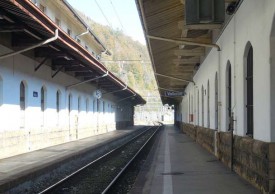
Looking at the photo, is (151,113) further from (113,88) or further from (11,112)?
(11,112)

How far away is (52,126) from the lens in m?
22.3

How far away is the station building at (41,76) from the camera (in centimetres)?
1436

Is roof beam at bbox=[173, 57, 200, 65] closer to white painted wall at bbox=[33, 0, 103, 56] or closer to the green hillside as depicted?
white painted wall at bbox=[33, 0, 103, 56]

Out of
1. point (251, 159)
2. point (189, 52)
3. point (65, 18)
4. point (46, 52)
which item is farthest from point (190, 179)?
point (65, 18)

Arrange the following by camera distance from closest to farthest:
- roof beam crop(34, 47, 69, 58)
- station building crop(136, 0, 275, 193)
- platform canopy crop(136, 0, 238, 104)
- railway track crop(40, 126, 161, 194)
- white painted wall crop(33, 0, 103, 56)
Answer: platform canopy crop(136, 0, 238, 104), station building crop(136, 0, 275, 193), railway track crop(40, 126, 161, 194), roof beam crop(34, 47, 69, 58), white painted wall crop(33, 0, 103, 56)

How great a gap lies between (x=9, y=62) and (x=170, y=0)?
267 inches

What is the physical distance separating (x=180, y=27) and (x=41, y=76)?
810cm

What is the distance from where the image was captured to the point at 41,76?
20.6 m

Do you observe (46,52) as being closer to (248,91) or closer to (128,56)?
(248,91)

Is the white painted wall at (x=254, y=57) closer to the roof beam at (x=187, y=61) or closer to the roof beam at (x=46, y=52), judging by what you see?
the roof beam at (x=46, y=52)

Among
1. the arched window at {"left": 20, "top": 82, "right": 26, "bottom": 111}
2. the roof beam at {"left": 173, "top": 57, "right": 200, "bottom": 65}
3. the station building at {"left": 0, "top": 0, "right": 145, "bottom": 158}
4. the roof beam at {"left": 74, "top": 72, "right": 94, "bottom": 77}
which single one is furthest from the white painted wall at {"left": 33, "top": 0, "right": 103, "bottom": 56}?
the roof beam at {"left": 173, "top": 57, "right": 200, "bottom": 65}

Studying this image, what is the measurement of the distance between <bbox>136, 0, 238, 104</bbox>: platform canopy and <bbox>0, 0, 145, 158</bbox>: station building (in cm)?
298

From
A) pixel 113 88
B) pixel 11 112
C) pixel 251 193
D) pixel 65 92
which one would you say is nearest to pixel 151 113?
pixel 113 88

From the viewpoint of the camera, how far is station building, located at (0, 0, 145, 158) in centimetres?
1436
